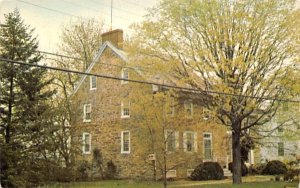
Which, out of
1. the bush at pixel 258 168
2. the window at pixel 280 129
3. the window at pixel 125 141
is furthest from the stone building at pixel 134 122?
the window at pixel 280 129

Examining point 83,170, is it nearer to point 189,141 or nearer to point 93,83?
point 93,83

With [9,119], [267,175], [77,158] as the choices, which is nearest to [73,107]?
[77,158]

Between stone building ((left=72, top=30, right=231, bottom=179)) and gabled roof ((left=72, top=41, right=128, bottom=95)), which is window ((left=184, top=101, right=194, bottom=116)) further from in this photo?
gabled roof ((left=72, top=41, right=128, bottom=95))

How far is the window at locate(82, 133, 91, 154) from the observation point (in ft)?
21.4

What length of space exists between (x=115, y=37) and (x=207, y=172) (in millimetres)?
2570

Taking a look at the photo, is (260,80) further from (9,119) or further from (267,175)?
(9,119)

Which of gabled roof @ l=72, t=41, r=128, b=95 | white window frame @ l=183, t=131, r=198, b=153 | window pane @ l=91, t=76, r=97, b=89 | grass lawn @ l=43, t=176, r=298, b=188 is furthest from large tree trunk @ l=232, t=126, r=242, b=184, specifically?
window pane @ l=91, t=76, r=97, b=89

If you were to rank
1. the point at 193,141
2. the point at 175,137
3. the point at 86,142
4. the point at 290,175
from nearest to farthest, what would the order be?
the point at 290,175
the point at 86,142
the point at 175,137
the point at 193,141

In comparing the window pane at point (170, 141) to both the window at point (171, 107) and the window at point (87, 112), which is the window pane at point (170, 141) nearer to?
the window at point (171, 107)

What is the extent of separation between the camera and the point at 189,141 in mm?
7465

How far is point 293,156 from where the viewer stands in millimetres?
6367

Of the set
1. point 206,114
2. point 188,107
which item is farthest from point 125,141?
point 206,114

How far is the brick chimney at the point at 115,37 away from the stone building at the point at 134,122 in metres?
0.01

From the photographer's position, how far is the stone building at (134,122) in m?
6.63
